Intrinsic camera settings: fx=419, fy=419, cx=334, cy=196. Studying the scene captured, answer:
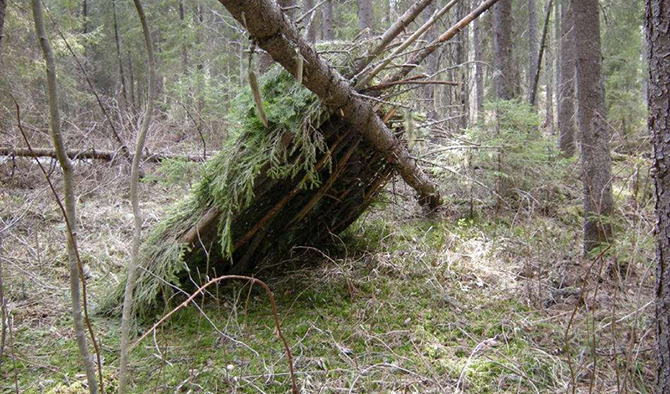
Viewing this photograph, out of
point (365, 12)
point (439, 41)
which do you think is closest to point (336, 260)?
point (439, 41)

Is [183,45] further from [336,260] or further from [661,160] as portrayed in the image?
[661,160]

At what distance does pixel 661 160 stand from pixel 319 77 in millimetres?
1778

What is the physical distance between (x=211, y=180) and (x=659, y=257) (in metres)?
2.77

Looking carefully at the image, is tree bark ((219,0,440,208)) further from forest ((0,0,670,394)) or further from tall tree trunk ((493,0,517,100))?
tall tree trunk ((493,0,517,100))

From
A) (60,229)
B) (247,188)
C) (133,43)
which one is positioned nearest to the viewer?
(247,188)

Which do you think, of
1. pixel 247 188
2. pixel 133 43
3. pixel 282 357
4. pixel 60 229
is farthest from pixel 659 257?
pixel 133 43

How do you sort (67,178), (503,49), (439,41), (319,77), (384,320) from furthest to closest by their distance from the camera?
(503,49)
(439,41)
(384,320)
(319,77)
(67,178)

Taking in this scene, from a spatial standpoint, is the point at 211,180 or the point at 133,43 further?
the point at 133,43

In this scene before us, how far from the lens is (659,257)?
1815 millimetres

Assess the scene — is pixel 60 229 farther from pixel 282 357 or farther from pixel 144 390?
pixel 282 357

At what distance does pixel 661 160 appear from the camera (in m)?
1.79

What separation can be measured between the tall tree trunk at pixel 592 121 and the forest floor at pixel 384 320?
40 centimetres

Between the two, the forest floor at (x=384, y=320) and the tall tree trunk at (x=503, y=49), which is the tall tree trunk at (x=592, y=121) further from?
the tall tree trunk at (x=503, y=49)

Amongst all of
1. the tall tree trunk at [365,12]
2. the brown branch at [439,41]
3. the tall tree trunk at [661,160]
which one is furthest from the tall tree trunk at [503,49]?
the tall tree trunk at [661,160]
